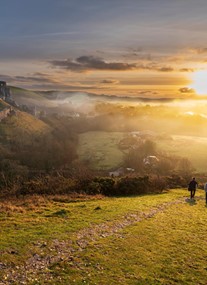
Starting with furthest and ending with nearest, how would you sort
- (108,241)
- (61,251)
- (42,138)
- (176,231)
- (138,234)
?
1. (42,138)
2. (176,231)
3. (138,234)
4. (108,241)
5. (61,251)

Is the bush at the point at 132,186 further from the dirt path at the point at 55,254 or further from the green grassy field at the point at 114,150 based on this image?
the green grassy field at the point at 114,150

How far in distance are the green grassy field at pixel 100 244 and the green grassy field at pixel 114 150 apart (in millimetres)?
76733

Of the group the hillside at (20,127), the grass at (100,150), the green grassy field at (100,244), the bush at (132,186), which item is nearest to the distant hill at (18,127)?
the hillside at (20,127)

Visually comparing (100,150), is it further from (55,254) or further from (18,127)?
(55,254)

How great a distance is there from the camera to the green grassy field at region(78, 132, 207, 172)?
355 feet

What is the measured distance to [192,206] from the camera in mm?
29844

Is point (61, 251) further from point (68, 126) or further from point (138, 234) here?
point (68, 126)

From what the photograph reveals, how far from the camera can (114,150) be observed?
426 ft

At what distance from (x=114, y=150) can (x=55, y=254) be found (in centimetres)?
11461

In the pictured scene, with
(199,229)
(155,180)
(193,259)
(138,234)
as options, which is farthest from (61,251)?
(155,180)

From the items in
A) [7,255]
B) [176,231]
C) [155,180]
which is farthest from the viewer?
[155,180]

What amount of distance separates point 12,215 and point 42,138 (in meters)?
112

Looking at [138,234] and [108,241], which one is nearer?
[108,241]

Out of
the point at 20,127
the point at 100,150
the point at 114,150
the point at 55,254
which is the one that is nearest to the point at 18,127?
the point at 20,127
